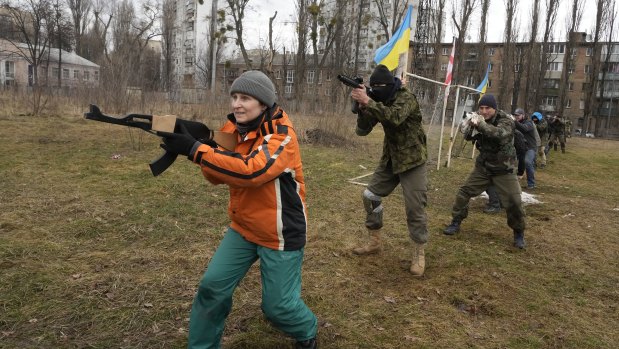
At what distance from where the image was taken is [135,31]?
48.5 meters

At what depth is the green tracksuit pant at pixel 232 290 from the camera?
8.05ft

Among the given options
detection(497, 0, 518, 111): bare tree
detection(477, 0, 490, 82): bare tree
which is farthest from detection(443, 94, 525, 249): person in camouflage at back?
detection(497, 0, 518, 111): bare tree

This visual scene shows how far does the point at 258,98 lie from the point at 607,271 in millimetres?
4443

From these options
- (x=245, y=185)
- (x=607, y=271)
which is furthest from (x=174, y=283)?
(x=607, y=271)

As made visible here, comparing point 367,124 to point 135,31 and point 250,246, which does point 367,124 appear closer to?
point 250,246

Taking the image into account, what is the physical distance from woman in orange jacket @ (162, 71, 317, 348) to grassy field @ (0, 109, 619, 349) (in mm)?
585

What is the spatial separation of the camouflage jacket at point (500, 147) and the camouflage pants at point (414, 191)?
54.9 inches

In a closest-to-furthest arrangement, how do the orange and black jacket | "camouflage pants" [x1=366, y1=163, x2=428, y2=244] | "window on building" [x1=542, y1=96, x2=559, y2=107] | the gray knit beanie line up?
the orange and black jacket → the gray knit beanie → "camouflage pants" [x1=366, y1=163, x2=428, y2=244] → "window on building" [x1=542, y1=96, x2=559, y2=107]

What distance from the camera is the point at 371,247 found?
15.9 feet

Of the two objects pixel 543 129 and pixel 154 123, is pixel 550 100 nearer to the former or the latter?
pixel 543 129

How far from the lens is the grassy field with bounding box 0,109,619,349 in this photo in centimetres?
315

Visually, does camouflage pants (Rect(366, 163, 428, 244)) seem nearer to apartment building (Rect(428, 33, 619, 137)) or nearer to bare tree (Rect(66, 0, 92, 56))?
apartment building (Rect(428, 33, 619, 137))

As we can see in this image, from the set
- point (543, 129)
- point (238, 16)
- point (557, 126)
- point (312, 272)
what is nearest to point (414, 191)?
point (312, 272)

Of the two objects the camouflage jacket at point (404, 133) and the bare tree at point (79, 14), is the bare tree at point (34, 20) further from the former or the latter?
the camouflage jacket at point (404, 133)
